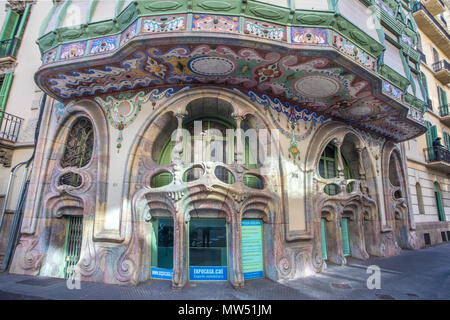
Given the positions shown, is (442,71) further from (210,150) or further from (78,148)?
(78,148)

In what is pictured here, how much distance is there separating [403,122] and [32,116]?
15529 mm

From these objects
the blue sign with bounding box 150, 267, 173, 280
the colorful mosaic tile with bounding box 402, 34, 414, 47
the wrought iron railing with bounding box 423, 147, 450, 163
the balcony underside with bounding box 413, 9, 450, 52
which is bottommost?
the blue sign with bounding box 150, 267, 173, 280

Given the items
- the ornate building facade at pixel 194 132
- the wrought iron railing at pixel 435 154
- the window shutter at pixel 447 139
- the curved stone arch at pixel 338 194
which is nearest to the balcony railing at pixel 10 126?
the ornate building facade at pixel 194 132

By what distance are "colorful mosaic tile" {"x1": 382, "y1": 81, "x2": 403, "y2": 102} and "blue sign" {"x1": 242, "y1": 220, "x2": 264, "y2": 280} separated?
20.3ft

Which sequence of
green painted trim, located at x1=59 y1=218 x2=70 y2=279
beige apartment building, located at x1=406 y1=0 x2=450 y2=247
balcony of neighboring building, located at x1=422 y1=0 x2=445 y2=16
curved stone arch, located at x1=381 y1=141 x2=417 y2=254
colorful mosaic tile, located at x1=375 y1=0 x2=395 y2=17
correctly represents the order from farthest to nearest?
balcony of neighboring building, located at x1=422 y1=0 x2=445 y2=16, beige apartment building, located at x1=406 y1=0 x2=450 y2=247, curved stone arch, located at x1=381 y1=141 x2=417 y2=254, colorful mosaic tile, located at x1=375 y1=0 x2=395 y2=17, green painted trim, located at x1=59 y1=218 x2=70 y2=279

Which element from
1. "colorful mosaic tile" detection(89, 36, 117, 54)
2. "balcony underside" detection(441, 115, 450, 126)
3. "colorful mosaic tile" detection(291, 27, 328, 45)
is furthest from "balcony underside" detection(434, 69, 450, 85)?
"colorful mosaic tile" detection(89, 36, 117, 54)

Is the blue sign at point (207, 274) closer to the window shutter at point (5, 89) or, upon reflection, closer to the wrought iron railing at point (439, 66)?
the window shutter at point (5, 89)

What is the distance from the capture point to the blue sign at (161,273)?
7.00 meters

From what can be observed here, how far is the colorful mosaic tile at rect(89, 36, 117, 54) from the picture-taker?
6.65m

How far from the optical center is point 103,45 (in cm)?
675

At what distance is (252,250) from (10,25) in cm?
1469

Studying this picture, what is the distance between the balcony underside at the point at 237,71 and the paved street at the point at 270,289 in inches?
214

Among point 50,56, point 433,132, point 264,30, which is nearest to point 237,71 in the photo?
point 264,30

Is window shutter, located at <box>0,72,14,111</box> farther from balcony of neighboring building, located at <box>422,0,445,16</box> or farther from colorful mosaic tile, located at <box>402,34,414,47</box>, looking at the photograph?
balcony of neighboring building, located at <box>422,0,445,16</box>
